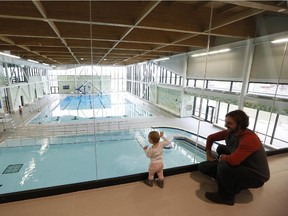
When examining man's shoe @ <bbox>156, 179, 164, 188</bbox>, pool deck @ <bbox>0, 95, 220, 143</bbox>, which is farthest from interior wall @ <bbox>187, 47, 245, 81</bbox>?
man's shoe @ <bbox>156, 179, 164, 188</bbox>

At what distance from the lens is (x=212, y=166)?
5.79 ft

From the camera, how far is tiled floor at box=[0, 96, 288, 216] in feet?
4.54

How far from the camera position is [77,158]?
4984 mm

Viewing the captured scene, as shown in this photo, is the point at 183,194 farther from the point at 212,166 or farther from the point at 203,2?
the point at 203,2

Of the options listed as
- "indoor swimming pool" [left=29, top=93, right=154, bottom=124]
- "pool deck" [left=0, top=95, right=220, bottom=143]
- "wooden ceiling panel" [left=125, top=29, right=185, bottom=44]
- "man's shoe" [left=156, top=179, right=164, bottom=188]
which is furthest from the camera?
"indoor swimming pool" [left=29, top=93, right=154, bottom=124]

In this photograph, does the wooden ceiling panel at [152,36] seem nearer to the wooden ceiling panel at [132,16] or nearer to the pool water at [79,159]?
the wooden ceiling panel at [132,16]

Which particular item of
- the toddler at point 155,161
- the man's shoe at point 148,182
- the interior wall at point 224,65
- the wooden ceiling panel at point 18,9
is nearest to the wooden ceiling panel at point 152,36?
the interior wall at point 224,65

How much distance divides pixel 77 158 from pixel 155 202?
4.16 metres

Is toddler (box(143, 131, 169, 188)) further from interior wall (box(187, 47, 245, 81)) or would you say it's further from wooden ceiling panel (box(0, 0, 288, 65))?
interior wall (box(187, 47, 245, 81))

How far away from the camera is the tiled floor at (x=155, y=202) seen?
138 cm

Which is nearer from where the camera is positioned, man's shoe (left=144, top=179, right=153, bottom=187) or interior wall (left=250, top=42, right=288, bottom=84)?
man's shoe (left=144, top=179, right=153, bottom=187)

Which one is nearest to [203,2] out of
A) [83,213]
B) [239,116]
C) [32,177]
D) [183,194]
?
[239,116]

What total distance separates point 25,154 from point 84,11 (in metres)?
4.83

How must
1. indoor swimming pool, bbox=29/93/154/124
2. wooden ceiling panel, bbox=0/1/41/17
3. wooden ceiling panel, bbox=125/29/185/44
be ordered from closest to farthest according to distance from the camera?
wooden ceiling panel, bbox=0/1/41/17 < wooden ceiling panel, bbox=125/29/185/44 < indoor swimming pool, bbox=29/93/154/124
